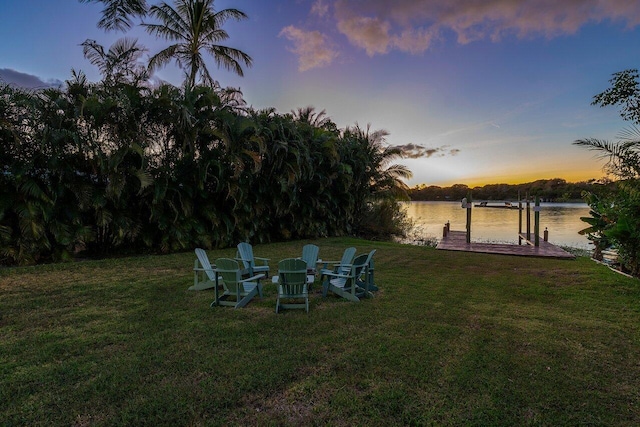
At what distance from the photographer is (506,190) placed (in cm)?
3450

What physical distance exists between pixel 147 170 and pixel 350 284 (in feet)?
22.6

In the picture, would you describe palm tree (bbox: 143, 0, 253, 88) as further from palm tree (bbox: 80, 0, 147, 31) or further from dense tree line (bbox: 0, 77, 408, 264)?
dense tree line (bbox: 0, 77, 408, 264)

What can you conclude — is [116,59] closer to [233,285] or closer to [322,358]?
[233,285]

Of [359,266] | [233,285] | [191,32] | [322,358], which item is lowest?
[322,358]

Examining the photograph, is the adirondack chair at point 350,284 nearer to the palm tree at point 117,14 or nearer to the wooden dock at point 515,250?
the wooden dock at point 515,250

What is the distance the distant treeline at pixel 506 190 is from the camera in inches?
511

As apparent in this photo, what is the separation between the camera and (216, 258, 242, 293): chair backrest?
4875 mm

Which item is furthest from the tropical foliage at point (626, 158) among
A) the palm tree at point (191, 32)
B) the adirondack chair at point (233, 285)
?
the palm tree at point (191, 32)

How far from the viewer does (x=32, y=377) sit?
2.83 m

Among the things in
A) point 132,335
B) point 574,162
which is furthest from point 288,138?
point 574,162

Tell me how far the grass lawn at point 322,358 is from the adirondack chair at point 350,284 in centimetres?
23

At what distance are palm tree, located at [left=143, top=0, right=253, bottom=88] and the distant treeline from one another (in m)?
12.3

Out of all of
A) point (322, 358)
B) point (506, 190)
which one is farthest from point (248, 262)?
point (506, 190)

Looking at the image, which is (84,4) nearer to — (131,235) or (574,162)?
(131,235)
